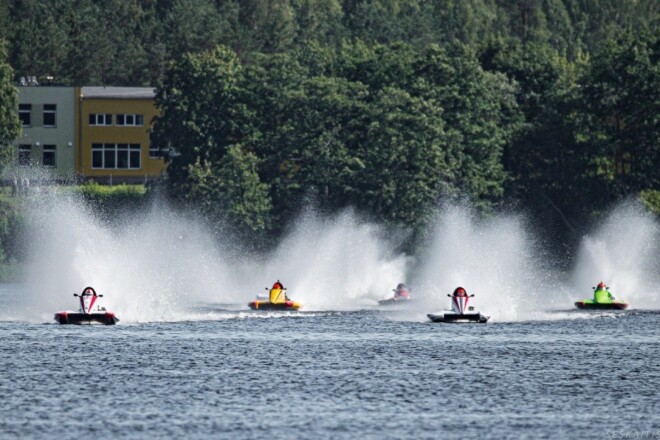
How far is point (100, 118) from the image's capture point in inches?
6250

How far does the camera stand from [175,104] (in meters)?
137

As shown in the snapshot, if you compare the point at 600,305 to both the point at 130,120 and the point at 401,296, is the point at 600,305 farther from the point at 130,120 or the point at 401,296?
the point at 130,120

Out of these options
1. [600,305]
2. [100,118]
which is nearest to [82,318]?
[600,305]

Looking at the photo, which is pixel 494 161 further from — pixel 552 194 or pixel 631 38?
pixel 631 38

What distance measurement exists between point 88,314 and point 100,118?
82336mm

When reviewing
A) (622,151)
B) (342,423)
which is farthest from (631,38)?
(342,423)

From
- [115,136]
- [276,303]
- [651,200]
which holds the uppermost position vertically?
[115,136]

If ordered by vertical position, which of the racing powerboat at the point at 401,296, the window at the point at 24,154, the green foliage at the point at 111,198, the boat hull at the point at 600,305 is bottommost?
the boat hull at the point at 600,305

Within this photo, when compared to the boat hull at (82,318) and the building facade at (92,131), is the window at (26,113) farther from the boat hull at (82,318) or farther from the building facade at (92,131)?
the boat hull at (82,318)

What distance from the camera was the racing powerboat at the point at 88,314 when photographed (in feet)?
254

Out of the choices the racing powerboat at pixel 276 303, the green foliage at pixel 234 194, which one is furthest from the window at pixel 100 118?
the racing powerboat at pixel 276 303

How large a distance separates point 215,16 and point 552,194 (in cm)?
6787

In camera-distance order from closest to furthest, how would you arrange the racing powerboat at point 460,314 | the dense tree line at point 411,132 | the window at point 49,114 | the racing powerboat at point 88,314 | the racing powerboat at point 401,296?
1. the racing powerboat at point 88,314
2. the racing powerboat at point 460,314
3. the racing powerboat at point 401,296
4. the dense tree line at point 411,132
5. the window at point 49,114

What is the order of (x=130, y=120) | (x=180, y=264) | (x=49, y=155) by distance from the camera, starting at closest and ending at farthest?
1. (x=180, y=264)
2. (x=49, y=155)
3. (x=130, y=120)
